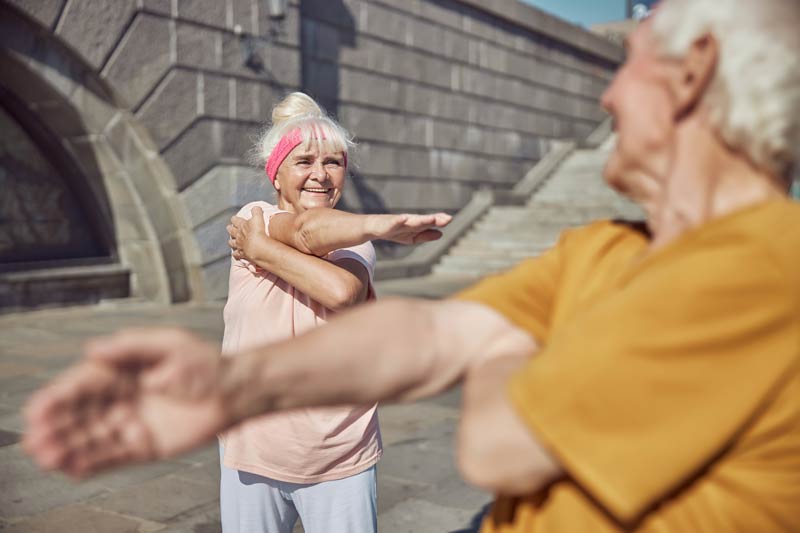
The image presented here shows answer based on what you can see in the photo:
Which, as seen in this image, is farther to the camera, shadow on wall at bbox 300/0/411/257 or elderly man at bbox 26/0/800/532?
shadow on wall at bbox 300/0/411/257

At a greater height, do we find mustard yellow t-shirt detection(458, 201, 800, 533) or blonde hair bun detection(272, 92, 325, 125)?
blonde hair bun detection(272, 92, 325, 125)

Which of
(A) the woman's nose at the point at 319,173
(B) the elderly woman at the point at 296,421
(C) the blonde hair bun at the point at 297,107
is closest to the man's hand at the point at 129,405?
(B) the elderly woman at the point at 296,421

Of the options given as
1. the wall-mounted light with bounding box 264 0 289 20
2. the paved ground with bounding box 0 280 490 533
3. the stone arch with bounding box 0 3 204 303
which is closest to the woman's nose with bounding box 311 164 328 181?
the paved ground with bounding box 0 280 490 533

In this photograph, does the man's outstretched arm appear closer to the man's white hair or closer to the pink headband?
the man's white hair

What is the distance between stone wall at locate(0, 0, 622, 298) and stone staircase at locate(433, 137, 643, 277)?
0.68m

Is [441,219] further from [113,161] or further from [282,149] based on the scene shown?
[113,161]

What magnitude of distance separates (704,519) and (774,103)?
0.46 metres

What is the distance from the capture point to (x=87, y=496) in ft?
13.2

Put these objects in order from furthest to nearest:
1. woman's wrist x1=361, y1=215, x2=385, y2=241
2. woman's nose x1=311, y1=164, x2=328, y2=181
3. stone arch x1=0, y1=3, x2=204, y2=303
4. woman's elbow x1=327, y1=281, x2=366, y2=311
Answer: stone arch x1=0, y1=3, x2=204, y2=303
woman's nose x1=311, y1=164, x2=328, y2=181
woman's elbow x1=327, y1=281, x2=366, y2=311
woman's wrist x1=361, y1=215, x2=385, y2=241

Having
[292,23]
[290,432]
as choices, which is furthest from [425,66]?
[290,432]

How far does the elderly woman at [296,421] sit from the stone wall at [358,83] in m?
2.51

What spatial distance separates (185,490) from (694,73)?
3.62m

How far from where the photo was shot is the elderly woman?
220 cm

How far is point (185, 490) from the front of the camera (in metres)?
4.09
